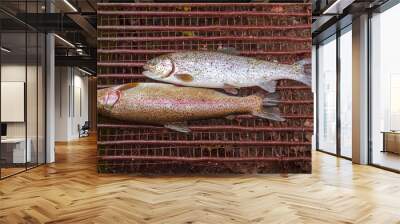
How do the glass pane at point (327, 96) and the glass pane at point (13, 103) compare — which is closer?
the glass pane at point (13, 103)

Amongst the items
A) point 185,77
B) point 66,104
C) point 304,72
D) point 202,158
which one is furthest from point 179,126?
point 66,104

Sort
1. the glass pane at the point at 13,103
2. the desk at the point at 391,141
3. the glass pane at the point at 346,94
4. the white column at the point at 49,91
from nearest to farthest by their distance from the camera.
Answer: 1. the glass pane at the point at 13,103
2. the desk at the point at 391,141
3. the white column at the point at 49,91
4. the glass pane at the point at 346,94

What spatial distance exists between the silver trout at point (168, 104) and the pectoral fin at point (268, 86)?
17 cm

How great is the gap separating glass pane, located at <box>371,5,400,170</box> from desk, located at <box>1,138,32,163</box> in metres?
6.17

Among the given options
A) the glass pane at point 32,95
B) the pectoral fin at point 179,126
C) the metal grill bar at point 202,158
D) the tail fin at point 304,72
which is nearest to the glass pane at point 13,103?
the glass pane at point 32,95

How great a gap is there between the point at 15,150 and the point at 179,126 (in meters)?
2.76

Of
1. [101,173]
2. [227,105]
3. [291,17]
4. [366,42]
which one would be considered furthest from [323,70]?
[101,173]

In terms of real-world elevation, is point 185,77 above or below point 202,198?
above

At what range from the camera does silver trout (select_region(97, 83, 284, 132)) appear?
602 cm

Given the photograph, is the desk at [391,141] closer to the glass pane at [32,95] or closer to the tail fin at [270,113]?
the tail fin at [270,113]

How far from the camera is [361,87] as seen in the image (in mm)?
7371

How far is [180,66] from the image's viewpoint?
608cm

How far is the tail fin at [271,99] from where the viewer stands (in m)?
6.13

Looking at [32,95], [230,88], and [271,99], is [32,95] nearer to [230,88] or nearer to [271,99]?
[230,88]
